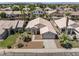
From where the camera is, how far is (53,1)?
449 cm

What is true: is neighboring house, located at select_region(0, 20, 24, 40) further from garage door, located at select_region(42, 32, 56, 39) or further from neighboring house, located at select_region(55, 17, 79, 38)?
neighboring house, located at select_region(55, 17, 79, 38)

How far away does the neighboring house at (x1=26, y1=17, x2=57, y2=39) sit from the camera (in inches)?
173

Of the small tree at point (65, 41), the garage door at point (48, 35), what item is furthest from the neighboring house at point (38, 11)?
the small tree at point (65, 41)

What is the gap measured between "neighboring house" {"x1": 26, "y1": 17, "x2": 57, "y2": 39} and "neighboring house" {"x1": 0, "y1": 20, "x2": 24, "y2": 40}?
0.29 meters

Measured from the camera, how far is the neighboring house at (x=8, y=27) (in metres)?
4.36

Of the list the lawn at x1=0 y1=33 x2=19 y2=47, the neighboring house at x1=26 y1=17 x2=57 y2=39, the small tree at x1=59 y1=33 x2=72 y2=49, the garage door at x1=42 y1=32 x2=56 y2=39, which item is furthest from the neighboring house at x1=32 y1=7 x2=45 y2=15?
the small tree at x1=59 y1=33 x2=72 y2=49

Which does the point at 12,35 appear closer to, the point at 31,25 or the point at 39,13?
the point at 31,25

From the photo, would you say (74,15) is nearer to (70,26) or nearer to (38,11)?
(70,26)

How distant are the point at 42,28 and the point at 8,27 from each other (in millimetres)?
878

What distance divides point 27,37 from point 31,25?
52 cm

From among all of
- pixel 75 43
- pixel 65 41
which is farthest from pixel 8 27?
pixel 75 43

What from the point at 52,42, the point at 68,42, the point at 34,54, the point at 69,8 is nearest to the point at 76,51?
the point at 68,42

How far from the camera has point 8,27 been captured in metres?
4.59

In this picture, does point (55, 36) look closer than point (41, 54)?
No
